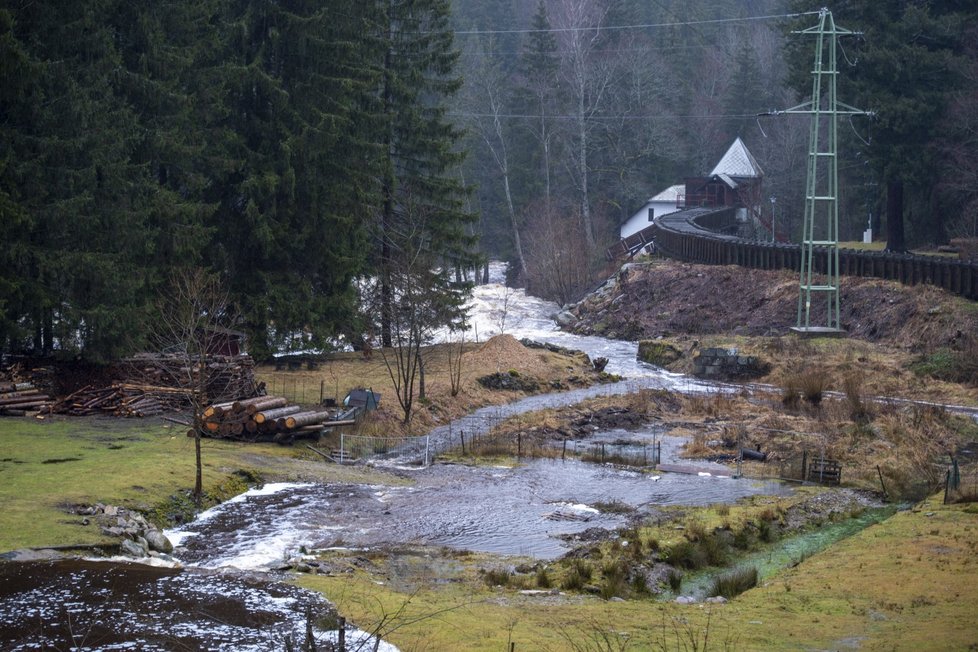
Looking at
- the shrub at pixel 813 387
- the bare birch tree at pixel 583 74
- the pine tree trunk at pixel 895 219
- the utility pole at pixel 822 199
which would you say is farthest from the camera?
the bare birch tree at pixel 583 74

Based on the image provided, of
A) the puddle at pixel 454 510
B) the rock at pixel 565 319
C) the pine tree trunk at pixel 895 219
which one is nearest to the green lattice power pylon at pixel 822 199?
the pine tree trunk at pixel 895 219

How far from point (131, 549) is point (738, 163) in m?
89.7

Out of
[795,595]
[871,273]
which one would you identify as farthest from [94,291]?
[871,273]

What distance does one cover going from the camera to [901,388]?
36281mm

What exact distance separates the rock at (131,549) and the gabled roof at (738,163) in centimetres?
8736

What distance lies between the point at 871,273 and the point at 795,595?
123 feet

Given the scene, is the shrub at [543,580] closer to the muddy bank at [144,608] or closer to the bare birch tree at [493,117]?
the muddy bank at [144,608]

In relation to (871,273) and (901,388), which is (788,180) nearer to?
(871,273)

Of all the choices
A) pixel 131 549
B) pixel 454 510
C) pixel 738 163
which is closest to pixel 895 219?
pixel 738 163

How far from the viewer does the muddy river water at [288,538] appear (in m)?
13.6

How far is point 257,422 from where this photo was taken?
2889cm

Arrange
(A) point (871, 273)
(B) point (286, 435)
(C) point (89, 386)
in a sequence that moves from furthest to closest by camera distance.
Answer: (A) point (871, 273), (C) point (89, 386), (B) point (286, 435)

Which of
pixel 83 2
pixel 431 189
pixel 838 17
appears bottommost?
pixel 431 189

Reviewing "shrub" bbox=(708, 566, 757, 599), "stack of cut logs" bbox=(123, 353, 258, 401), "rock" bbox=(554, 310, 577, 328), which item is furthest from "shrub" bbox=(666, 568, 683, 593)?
"rock" bbox=(554, 310, 577, 328)
